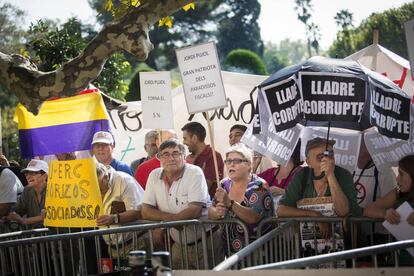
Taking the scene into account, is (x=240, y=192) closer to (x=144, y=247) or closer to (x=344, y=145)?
(x=144, y=247)

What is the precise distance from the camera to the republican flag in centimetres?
1087

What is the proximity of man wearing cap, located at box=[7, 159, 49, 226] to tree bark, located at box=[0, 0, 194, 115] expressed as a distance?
268 centimetres

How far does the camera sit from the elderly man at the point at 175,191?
8688 mm

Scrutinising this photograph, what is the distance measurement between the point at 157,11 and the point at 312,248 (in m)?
2.52

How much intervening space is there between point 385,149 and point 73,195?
3.33 m

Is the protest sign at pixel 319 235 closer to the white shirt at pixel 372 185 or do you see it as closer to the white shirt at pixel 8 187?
the white shirt at pixel 372 185

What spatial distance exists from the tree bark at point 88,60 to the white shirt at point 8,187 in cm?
316

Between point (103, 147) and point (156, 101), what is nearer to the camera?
point (103, 147)

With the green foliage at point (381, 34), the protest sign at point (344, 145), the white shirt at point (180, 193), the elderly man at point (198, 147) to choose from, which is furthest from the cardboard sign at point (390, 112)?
the green foliage at point (381, 34)

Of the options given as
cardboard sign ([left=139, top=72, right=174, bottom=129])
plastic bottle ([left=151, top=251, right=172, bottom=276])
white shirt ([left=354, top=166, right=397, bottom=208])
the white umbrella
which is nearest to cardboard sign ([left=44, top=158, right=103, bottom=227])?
cardboard sign ([left=139, top=72, right=174, bottom=129])

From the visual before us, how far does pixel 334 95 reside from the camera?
8406 millimetres

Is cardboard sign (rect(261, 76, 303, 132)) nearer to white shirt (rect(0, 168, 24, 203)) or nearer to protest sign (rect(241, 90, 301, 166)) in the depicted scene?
protest sign (rect(241, 90, 301, 166))

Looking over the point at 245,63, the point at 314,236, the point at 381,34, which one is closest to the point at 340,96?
the point at 314,236

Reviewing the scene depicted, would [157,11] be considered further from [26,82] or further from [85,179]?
[85,179]
